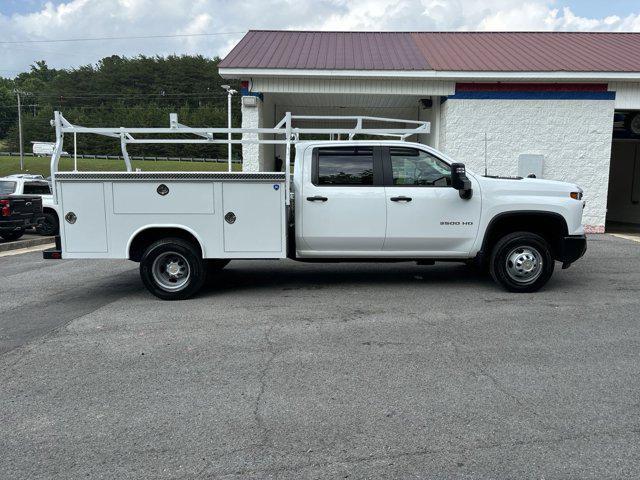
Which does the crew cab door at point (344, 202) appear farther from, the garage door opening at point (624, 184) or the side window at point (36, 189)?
the garage door opening at point (624, 184)

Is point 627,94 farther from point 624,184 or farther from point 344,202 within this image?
point 344,202

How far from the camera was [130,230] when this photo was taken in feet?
22.7

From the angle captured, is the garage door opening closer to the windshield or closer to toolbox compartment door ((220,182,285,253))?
toolbox compartment door ((220,182,285,253))

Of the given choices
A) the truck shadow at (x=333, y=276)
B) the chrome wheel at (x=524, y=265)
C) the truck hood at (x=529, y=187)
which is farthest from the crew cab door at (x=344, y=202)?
the chrome wheel at (x=524, y=265)

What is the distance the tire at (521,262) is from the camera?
717 centimetres

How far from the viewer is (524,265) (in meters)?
7.20

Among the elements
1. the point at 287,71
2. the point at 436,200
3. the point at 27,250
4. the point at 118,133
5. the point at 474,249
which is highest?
the point at 287,71

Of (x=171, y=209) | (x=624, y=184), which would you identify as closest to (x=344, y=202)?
(x=171, y=209)

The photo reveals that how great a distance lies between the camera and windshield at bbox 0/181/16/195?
14648 millimetres

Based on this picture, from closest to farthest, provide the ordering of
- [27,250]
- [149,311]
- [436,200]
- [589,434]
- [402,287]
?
1. [589,434]
2. [149,311]
3. [436,200]
4. [402,287]
5. [27,250]

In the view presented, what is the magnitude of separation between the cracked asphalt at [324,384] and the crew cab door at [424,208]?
0.66 metres

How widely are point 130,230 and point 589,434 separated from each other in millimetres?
5549

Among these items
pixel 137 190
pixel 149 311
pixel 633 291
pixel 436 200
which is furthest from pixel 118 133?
pixel 633 291

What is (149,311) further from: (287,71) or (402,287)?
(287,71)
